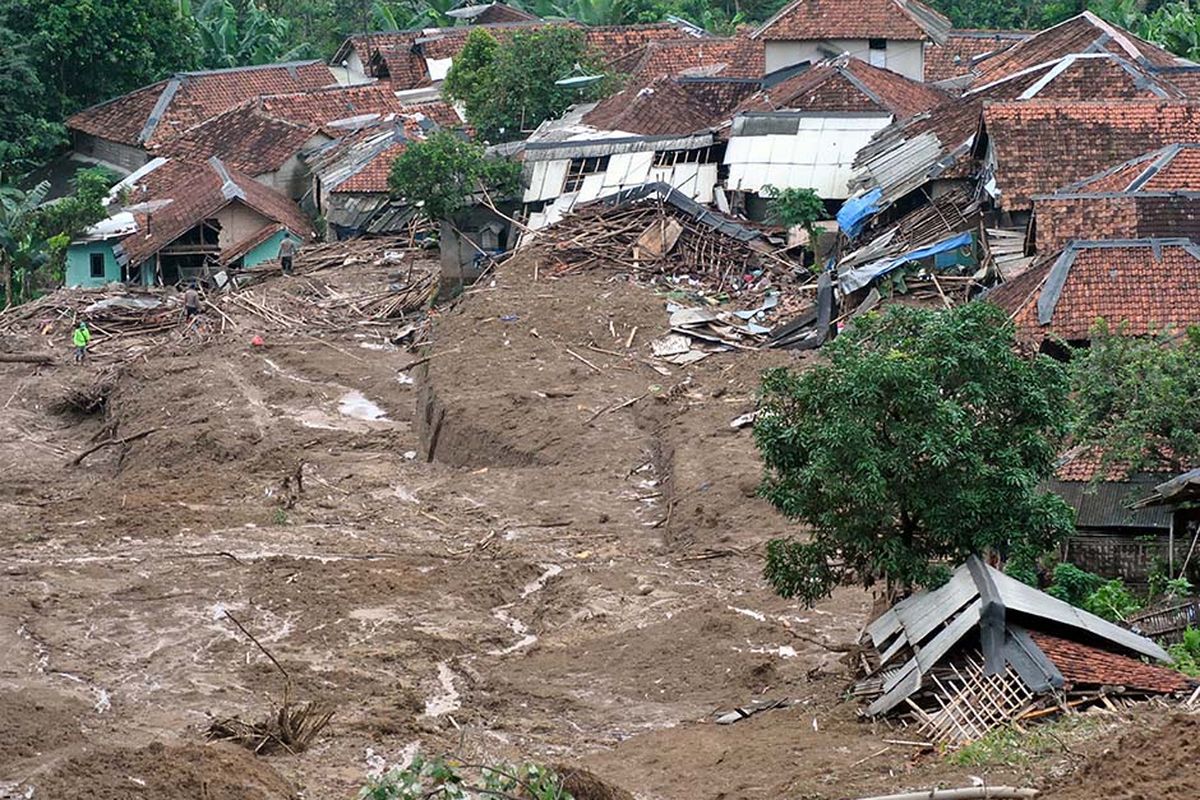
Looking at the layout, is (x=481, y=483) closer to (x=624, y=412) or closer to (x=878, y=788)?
(x=624, y=412)

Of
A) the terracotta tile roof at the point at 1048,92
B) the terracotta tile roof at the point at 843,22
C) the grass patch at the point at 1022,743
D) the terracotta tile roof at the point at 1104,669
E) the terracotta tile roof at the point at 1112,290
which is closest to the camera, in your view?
the grass patch at the point at 1022,743

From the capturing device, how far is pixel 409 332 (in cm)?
3512

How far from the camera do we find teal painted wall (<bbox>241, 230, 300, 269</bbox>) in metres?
41.0

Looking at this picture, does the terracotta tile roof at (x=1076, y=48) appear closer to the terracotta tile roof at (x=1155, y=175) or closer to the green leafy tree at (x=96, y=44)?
the terracotta tile roof at (x=1155, y=175)

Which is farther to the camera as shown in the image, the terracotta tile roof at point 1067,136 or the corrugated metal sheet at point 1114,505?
the terracotta tile roof at point 1067,136

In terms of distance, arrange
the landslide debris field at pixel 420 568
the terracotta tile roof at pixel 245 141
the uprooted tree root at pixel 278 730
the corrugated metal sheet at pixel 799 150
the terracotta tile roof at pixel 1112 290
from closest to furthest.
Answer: the landslide debris field at pixel 420 568, the uprooted tree root at pixel 278 730, the terracotta tile roof at pixel 1112 290, the corrugated metal sheet at pixel 799 150, the terracotta tile roof at pixel 245 141

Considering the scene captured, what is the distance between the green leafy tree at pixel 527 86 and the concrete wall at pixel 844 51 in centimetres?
384

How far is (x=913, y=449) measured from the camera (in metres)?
16.6

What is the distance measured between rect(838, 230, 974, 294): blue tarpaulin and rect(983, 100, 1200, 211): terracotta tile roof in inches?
34.9

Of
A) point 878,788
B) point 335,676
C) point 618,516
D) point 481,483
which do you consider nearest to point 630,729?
point 335,676

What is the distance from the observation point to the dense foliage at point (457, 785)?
457 inches

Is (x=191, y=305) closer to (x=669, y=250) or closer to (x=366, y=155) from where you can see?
(x=366, y=155)

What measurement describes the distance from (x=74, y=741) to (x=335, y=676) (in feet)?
9.57

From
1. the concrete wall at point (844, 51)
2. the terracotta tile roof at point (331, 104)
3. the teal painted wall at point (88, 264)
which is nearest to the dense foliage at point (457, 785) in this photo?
the teal painted wall at point (88, 264)
